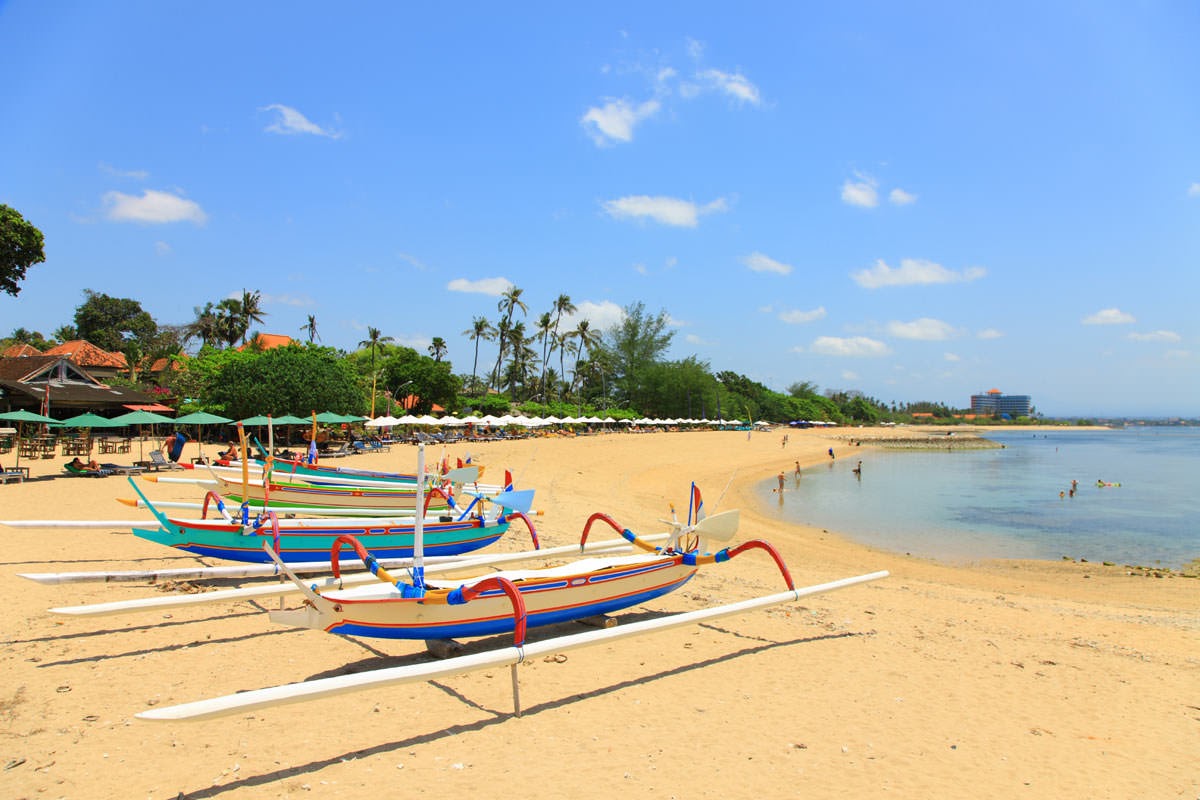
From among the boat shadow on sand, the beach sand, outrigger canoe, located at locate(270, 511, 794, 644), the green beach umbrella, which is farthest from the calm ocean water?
the green beach umbrella

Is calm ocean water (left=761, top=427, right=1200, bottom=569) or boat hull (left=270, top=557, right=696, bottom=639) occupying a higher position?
boat hull (left=270, top=557, right=696, bottom=639)

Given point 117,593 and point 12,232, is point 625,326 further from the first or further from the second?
point 117,593

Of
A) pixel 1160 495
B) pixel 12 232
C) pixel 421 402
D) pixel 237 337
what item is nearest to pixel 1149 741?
pixel 1160 495

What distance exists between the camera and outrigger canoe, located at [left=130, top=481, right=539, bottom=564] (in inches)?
329

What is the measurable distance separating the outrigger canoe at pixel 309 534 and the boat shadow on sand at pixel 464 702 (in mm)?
2358

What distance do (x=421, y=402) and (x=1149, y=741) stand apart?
54.0 meters

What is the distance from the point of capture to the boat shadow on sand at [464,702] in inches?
165

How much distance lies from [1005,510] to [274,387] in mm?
32650

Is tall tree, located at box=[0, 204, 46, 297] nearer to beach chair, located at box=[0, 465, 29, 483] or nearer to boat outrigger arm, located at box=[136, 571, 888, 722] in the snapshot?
beach chair, located at box=[0, 465, 29, 483]

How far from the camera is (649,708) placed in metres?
5.56

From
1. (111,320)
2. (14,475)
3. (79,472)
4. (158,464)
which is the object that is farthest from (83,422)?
(111,320)

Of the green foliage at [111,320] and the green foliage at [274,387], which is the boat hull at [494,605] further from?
the green foliage at [111,320]

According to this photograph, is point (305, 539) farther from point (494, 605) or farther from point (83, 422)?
point (83, 422)

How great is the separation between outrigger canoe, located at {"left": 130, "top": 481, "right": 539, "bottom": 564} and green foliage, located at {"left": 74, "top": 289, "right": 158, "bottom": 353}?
215ft
